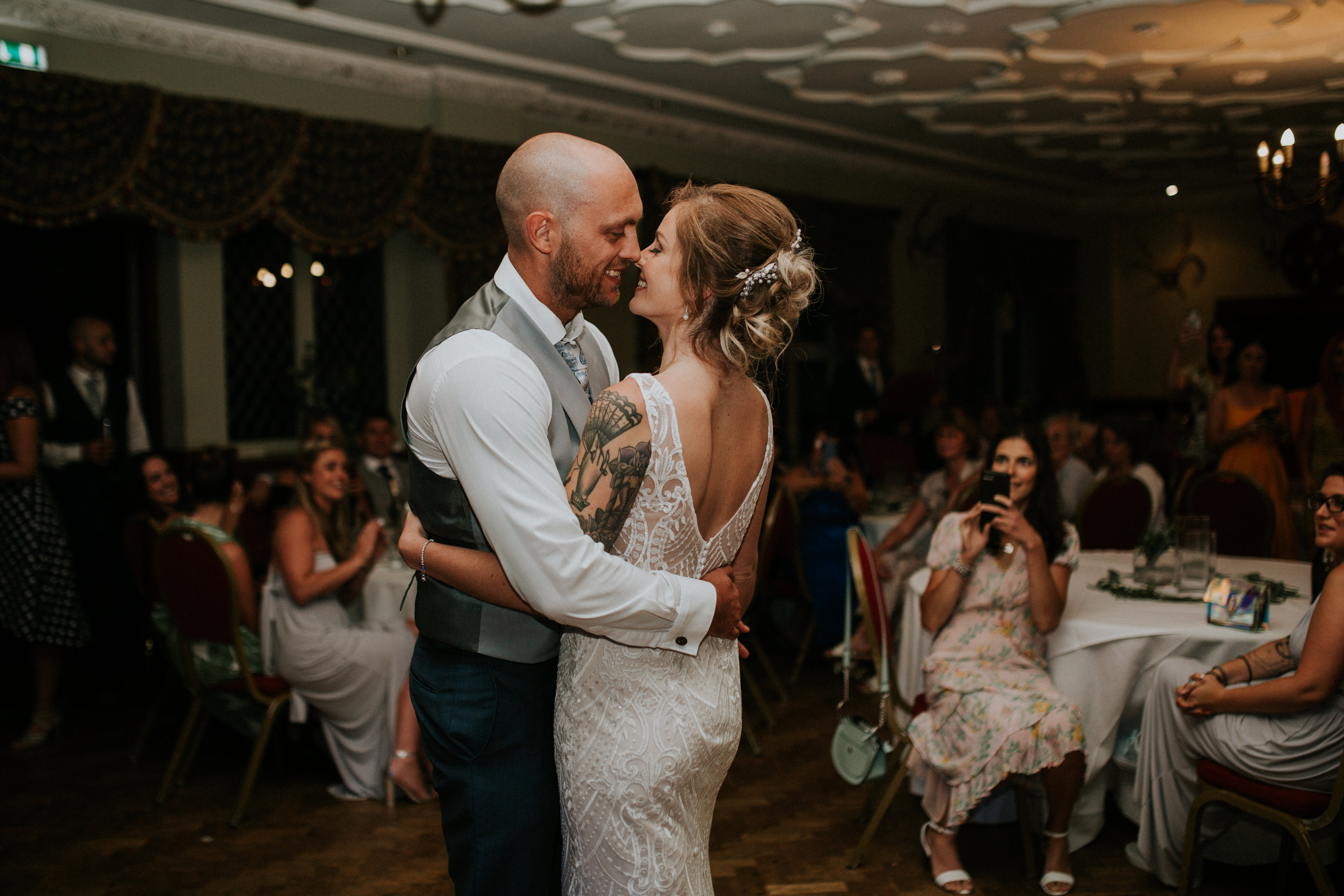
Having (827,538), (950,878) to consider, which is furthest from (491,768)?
(827,538)

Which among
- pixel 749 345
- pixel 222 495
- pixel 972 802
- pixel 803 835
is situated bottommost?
pixel 803 835

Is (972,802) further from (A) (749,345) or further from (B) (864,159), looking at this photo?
(B) (864,159)

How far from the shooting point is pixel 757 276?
138cm

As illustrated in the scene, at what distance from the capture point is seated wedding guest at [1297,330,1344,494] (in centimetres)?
513

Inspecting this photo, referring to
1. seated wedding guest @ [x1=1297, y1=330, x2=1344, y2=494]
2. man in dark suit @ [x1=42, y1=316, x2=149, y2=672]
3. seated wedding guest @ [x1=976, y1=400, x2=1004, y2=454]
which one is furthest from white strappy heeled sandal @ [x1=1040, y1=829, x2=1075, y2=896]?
man in dark suit @ [x1=42, y1=316, x2=149, y2=672]

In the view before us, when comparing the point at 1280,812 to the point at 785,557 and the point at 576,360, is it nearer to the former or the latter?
the point at 576,360

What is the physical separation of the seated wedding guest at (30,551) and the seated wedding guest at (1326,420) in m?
5.76

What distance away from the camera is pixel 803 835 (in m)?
3.15

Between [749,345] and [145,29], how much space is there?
488cm

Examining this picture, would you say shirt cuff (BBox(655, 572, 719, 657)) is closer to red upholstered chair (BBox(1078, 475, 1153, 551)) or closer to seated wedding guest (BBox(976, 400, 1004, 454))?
red upholstered chair (BBox(1078, 475, 1153, 551))

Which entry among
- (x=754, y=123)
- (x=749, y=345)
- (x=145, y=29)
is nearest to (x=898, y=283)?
(x=754, y=123)

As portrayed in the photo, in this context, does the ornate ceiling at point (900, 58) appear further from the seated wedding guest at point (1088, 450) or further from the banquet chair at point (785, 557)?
the banquet chair at point (785, 557)

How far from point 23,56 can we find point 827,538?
4.28 metres

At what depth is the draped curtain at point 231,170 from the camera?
14.9 ft
